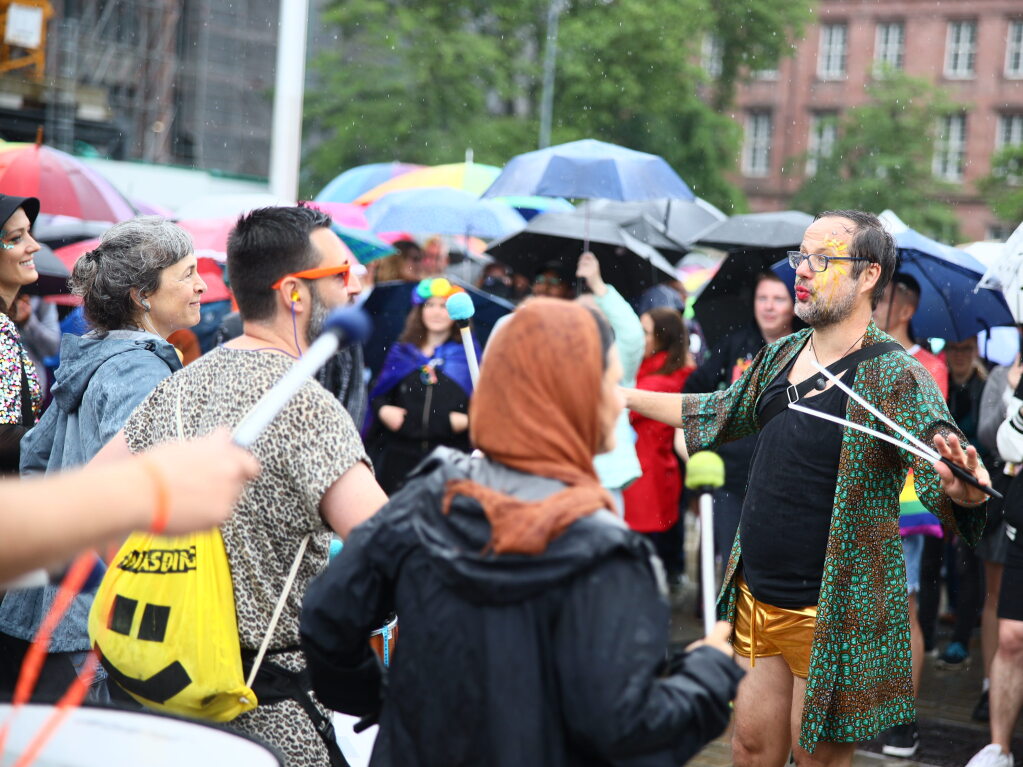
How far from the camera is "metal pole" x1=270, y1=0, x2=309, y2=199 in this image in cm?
1168

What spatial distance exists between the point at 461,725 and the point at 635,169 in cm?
645

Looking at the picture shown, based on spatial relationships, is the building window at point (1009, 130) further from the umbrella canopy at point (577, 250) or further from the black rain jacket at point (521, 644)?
the black rain jacket at point (521, 644)

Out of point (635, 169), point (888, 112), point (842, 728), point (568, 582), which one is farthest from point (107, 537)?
point (888, 112)

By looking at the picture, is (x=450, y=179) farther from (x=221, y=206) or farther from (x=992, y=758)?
(x=992, y=758)

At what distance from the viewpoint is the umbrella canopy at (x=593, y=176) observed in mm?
8086

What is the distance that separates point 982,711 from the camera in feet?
21.0

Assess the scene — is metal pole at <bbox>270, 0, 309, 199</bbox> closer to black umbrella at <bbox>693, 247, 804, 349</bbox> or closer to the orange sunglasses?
black umbrella at <bbox>693, 247, 804, 349</bbox>

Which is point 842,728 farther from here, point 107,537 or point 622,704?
point 107,537

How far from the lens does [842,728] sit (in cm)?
376

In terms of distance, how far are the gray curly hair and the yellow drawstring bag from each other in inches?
52.3

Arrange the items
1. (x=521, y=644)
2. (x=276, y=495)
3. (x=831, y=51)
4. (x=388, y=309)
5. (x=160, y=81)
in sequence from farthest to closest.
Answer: (x=831, y=51), (x=160, y=81), (x=388, y=309), (x=276, y=495), (x=521, y=644)

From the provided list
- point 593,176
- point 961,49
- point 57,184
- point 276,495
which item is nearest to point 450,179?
point 593,176

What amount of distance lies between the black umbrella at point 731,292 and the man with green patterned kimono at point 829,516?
140 inches

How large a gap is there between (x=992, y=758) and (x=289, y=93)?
8940 mm
